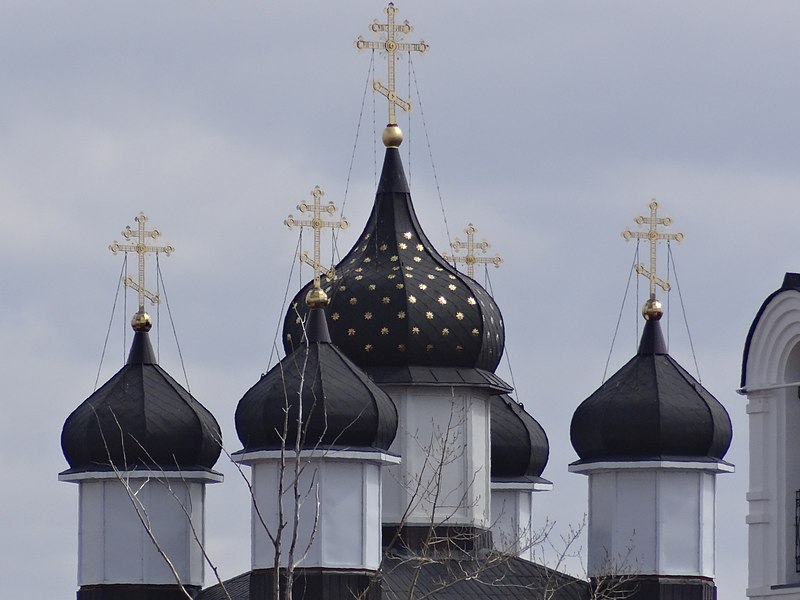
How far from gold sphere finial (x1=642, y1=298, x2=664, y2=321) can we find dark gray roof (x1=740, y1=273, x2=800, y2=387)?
14.1 meters

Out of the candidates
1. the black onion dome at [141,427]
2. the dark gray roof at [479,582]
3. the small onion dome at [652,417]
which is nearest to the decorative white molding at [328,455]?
the dark gray roof at [479,582]

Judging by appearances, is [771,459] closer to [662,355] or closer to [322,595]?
[322,595]

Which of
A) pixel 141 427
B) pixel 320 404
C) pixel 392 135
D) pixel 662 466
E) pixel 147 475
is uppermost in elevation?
pixel 392 135

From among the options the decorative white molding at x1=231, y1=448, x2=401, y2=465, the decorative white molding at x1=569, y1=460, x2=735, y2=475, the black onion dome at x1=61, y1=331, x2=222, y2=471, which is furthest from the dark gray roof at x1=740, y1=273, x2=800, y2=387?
the black onion dome at x1=61, y1=331, x2=222, y2=471

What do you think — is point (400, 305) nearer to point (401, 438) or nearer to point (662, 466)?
point (401, 438)

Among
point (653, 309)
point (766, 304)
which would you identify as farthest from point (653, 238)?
point (766, 304)

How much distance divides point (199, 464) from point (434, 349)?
3.31m

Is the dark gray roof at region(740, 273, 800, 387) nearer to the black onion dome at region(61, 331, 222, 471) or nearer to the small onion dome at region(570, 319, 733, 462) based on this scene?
the small onion dome at region(570, 319, 733, 462)

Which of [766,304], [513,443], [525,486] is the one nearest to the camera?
[766,304]

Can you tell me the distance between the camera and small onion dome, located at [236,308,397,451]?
39500mm

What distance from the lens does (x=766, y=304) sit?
2858cm

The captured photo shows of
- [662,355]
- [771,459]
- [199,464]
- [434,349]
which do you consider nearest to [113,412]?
[199,464]

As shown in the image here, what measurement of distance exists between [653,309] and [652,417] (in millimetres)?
1505

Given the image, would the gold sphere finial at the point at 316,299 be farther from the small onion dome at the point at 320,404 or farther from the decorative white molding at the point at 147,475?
the decorative white molding at the point at 147,475
